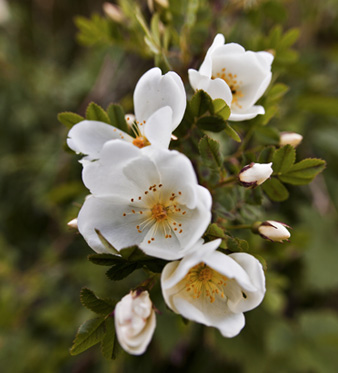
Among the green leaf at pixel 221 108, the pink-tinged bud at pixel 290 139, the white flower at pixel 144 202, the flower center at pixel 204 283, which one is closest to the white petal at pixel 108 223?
the white flower at pixel 144 202

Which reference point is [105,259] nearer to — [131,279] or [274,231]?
[274,231]

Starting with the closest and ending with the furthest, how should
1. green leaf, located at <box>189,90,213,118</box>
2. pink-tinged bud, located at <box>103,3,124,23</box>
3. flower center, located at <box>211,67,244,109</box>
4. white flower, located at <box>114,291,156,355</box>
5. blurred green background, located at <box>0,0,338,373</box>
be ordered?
white flower, located at <box>114,291,156,355</box> < green leaf, located at <box>189,90,213,118</box> < flower center, located at <box>211,67,244,109</box> < pink-tinged bud, located at <box>103,3,124,23</box> < blurred green background, located at <box>0,0,338,373</box>

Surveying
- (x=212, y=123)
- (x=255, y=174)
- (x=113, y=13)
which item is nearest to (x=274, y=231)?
(x=255, y=174)

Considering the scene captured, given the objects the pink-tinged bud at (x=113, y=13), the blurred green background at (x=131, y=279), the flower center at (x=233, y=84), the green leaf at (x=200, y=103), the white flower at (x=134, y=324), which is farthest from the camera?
the blurred green background at (x=131, y=279)

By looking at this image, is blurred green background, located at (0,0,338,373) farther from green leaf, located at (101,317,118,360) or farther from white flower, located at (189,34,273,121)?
green leaf, located at (101,317,118,360)

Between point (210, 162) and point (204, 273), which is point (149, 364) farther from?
point (210, 162)

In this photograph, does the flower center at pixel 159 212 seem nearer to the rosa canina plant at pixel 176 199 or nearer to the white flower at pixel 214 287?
the rosa canina plant at pixel 176 199

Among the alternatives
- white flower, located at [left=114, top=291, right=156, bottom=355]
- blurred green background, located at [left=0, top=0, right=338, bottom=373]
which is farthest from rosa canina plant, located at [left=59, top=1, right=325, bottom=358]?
blurred green background, located at [left=0, top=0, right=338, bottom=373]
